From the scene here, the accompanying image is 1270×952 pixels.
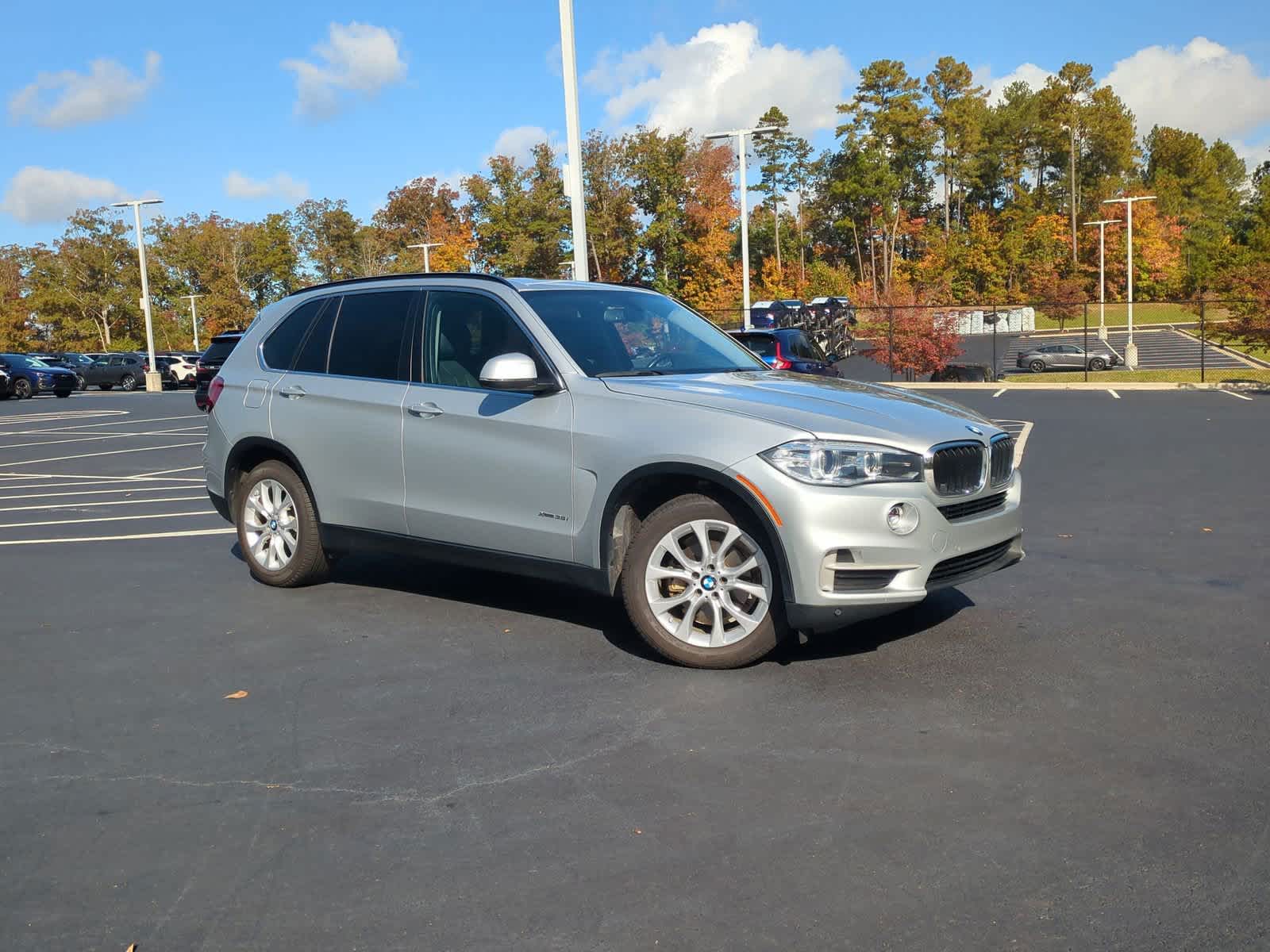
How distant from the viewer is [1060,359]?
170ft

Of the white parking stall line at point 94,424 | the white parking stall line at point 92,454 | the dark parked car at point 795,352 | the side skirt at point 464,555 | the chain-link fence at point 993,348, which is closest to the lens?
the side skirt at point 464,555

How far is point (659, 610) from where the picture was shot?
5551 mm

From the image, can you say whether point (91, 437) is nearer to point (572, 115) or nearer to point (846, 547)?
point (572, 115)

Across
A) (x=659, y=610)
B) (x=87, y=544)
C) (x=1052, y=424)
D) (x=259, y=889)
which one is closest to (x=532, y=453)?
(x=659, y=610)

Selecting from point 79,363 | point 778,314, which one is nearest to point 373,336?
point 778,314

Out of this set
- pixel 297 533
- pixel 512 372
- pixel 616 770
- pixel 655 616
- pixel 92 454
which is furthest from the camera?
pixel 92 454

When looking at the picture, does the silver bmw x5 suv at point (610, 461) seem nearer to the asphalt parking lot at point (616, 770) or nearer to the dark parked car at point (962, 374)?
the asphalt parking lot at point (616, 770)

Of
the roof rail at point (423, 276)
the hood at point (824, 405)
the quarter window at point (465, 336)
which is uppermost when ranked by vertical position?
the roof rail at point (423, 276)

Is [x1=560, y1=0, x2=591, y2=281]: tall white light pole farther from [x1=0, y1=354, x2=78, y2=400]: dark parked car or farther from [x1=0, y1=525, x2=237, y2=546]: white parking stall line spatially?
[x1=0, y1=354, x2=78, y2=400]: dark parked car

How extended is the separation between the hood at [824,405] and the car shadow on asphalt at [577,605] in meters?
1.11

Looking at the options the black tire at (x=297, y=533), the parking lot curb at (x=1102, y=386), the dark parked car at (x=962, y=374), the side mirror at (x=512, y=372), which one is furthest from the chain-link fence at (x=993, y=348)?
the side mirror at (x=512, y=372)

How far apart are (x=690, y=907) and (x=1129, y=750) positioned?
1.97 m

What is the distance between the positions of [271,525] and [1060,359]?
49078mm

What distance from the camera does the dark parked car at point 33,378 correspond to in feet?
148
